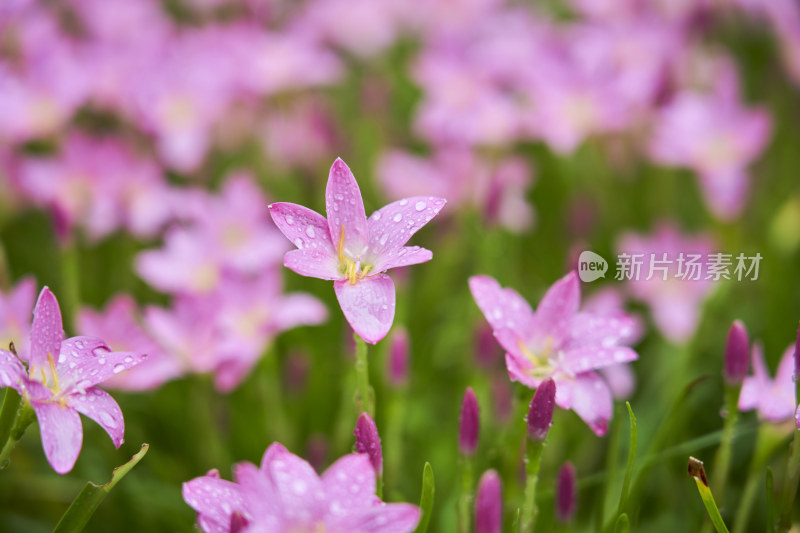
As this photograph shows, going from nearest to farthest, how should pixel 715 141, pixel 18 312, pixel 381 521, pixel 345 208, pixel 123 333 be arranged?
1. pixel 381 521
2. pixel 345 208
3. pixel 18 312
4. pixel 123 333
5. pixel 715 141

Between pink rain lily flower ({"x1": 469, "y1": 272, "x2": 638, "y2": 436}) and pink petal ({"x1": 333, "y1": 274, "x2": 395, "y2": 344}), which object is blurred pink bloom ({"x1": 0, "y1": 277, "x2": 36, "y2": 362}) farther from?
pink rain lily flower ({"x1": 469, "y1": 272, "x2": 638, "y2": 436})

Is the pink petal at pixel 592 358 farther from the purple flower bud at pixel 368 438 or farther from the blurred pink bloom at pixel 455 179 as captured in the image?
the blurred pink bloom at pixel 455 179

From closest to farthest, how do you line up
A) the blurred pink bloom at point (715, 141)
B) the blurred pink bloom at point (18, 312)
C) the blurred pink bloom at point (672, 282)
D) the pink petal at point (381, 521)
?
the pink petal at point (381, 521) < the blurred pink bloom at point (18, 312) < the blurred pink bloom at point (672, 282) < the blurred pink bloom at point (715, 141)

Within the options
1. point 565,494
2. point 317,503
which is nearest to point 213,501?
point 317,503

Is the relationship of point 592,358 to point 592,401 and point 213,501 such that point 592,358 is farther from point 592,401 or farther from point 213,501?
point 213,501

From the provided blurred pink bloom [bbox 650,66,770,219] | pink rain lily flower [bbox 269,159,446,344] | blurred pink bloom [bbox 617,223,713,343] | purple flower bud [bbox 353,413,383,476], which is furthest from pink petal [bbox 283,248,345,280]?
blurred pink bloom [bbox 650,66,770,219]

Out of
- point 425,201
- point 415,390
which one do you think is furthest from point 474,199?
point 425,201

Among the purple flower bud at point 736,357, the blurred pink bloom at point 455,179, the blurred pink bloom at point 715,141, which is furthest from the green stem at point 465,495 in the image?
the blurred pink bloom at point 715,141
